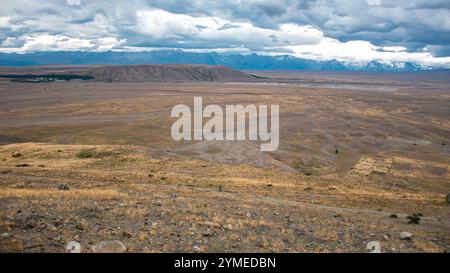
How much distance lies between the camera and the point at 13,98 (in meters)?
126

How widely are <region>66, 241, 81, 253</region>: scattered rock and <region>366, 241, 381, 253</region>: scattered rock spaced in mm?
9868

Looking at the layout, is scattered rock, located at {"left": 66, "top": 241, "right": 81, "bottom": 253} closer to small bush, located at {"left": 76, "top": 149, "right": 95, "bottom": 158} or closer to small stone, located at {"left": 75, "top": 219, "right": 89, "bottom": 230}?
small stone, located at {"left": 75, "top": 219, "right": 89, "bottom": 230}

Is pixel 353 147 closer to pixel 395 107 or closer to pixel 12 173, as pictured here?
pixel 12 173

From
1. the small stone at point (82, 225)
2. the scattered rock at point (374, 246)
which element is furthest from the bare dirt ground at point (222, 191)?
the scattered rock at point (374, 246)

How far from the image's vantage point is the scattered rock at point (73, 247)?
1143 cm

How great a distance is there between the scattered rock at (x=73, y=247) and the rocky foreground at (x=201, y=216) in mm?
57

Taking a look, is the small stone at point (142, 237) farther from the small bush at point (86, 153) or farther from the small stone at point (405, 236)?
the small bush at point (86, 153)

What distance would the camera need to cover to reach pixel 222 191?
26469mm

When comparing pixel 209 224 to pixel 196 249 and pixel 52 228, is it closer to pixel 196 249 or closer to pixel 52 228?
pixel 196 249

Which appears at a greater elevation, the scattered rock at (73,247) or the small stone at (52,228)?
the scattered rock at (73,247)

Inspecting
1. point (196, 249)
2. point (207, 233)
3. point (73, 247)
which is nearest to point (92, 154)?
point (207, 233)

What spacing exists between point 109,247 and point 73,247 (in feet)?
3.45
